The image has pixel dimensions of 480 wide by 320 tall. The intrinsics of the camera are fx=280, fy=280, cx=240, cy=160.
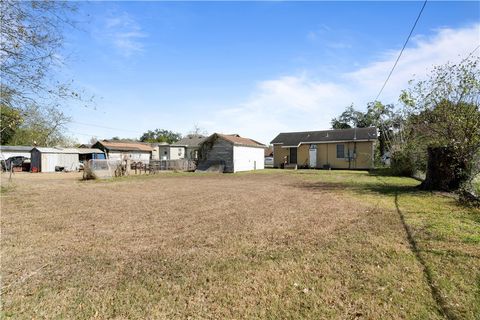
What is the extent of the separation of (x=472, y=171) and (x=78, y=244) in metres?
12.9

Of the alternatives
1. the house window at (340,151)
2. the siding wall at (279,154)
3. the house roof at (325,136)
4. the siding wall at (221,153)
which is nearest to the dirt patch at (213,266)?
the siding wall at (221,153)

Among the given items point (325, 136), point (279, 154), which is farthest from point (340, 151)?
point (279, 154)

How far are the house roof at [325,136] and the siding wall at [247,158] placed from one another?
3069 mm

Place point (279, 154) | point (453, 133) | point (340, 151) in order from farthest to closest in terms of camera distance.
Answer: point (279, 154)
point (340, 151)
point (453, 133)

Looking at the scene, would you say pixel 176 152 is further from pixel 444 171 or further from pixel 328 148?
pixel 444 171

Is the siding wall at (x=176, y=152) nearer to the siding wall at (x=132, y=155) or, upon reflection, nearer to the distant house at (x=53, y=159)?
the siding wall at (x=132, y=155)

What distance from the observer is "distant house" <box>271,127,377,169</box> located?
Result: 27.4m

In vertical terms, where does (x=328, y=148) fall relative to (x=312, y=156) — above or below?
above

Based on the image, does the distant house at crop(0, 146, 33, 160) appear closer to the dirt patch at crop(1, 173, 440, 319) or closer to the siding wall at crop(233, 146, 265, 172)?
the siding wall at crop(233, 146, 265, 172)

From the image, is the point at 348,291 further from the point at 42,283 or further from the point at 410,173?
the point at 410,173

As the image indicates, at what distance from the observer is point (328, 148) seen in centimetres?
2947

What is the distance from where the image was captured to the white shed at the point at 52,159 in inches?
1130

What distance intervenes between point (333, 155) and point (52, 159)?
97.2 ft

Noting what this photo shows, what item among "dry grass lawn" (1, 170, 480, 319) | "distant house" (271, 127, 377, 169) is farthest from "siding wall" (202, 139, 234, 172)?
"dry grass lawn" (1, 170, 480, 319)
